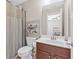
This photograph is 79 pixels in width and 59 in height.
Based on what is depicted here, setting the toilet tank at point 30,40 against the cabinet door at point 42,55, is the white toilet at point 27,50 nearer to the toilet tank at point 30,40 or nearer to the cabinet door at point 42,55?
the toilet tank at point 30,40

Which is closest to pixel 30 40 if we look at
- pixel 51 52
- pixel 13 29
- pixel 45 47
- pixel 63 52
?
pixel 13 29

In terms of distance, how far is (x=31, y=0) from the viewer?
359 cm

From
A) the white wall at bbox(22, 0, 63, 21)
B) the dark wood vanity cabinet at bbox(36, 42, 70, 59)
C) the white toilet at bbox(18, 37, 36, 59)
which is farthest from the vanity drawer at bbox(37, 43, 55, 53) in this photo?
the white wall at bbox(22, 0, 63, 21)

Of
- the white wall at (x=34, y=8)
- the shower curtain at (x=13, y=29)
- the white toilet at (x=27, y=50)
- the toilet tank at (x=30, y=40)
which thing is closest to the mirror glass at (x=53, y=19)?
the white wall at (x=34, y=8)

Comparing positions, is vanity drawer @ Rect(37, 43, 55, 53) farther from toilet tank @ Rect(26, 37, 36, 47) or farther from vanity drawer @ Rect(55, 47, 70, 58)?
toilet tank @ Rect(26, 37, 36, 47)

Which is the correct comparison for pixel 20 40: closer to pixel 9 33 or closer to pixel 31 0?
pixel 9 33

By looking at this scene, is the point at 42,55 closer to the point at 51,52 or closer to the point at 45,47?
the point at 45,47

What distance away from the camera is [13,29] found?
10.3 ft

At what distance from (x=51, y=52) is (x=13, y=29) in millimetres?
1396

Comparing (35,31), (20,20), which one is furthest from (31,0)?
(35,31)

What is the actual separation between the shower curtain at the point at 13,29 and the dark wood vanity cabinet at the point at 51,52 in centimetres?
76

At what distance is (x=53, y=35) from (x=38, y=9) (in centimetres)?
95
